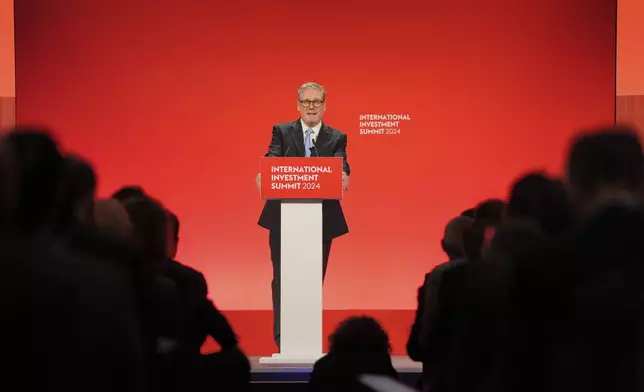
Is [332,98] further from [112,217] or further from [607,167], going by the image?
[607,167]

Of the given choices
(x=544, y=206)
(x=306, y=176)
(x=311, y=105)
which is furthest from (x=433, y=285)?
(x=311, y=105)

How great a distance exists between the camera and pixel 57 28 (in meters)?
7.64

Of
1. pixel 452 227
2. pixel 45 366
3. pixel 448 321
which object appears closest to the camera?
pixel 45 366

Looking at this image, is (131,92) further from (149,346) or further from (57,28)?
(149,346)

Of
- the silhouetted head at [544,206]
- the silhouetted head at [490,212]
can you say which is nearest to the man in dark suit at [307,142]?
the silhouetted head at [490,212]

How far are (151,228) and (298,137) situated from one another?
3.35 meters

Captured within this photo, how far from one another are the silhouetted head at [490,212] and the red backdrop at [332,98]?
13.6ft

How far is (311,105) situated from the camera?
6094 mm

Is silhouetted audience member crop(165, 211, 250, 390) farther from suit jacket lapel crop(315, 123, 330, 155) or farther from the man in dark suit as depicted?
suit jacket lapel crop(315, 123, 330, 155)

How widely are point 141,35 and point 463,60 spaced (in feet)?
8.89

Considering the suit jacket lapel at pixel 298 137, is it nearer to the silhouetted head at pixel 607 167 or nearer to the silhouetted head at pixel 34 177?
the silhouetted head at pixel 607 167

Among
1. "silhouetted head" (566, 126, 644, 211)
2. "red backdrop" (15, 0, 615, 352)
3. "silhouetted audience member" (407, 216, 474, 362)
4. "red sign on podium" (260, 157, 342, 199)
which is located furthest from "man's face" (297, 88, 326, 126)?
"silhouetted head" (566, 126, 644, 211)

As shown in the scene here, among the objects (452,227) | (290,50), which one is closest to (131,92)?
(290,50)

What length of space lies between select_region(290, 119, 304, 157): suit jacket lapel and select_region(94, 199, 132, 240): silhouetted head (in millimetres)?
3394
